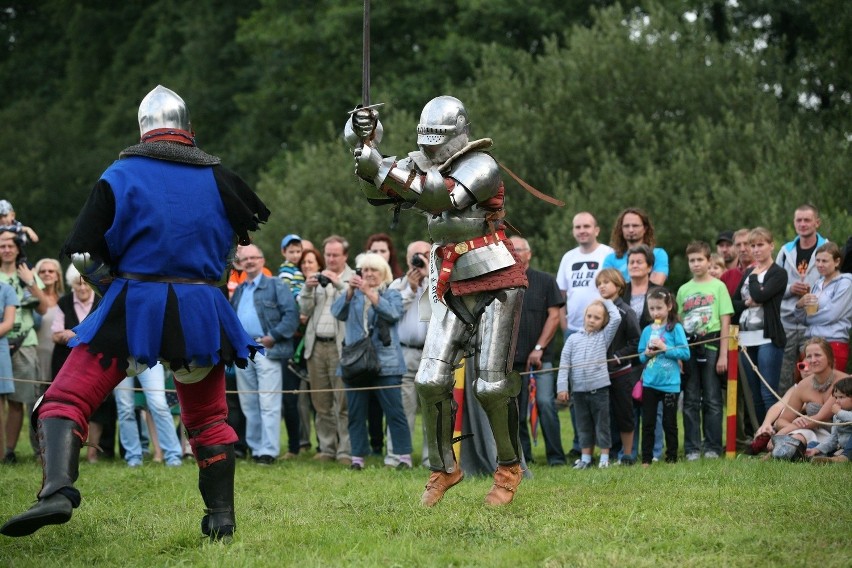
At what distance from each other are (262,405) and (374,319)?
51.3 inches

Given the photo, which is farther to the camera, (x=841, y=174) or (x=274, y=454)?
(x=841, y=174)

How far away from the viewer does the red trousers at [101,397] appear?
242 inches

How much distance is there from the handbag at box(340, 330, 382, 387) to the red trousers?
4.40 meters

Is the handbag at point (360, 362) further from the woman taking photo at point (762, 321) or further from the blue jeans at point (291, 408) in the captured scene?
the woman taking photo at point (762, 321)

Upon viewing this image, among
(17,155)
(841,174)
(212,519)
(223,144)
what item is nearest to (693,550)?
(212,519)

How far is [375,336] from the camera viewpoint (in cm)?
1116

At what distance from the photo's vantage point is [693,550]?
598cm

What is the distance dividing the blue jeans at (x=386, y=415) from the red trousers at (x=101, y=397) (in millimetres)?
4421

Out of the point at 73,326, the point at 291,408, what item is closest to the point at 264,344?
the point at 291,408

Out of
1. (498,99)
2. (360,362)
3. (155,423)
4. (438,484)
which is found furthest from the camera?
(498,99)

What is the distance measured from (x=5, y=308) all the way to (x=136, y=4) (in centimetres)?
2471

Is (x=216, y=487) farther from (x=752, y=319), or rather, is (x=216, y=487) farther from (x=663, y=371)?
(x=752, y=319)

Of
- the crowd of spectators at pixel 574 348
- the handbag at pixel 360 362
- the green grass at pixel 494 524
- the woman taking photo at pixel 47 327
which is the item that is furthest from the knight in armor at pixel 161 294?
the woman taking photo at pixel 47 327

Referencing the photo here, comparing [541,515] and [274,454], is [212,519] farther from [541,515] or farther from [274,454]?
[274,454]
